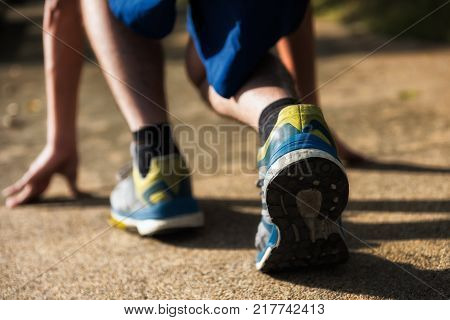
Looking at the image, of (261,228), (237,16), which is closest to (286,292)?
(261,228)

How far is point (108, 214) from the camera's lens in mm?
1910

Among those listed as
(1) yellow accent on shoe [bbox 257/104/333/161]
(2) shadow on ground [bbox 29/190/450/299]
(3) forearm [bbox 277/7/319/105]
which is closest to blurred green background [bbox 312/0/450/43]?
(3) forearm [bbox 277/7/319/105]

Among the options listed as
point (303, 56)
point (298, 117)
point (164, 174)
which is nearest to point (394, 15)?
point (303, 56)

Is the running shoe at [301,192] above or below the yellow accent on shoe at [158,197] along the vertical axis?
above

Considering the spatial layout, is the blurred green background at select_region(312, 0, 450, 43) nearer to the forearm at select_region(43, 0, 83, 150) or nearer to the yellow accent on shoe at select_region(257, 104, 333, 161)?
the forearm at select_region(43, 0, 83, 150)

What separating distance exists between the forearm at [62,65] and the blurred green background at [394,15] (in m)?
2.49

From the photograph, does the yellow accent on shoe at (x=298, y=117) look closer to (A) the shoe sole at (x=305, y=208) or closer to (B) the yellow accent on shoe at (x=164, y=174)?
(A) the shoe sole at (x=305, y=208)

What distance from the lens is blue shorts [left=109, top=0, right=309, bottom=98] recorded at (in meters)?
1.49

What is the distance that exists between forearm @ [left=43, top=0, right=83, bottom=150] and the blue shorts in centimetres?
41

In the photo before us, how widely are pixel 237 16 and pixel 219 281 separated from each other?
2.03ft

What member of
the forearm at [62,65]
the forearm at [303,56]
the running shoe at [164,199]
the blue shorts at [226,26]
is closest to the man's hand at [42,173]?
the forearm at [62,65]

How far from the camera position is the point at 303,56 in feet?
6.76

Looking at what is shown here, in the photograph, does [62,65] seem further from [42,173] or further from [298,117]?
[298,117]

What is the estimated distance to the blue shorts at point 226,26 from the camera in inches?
58.6
